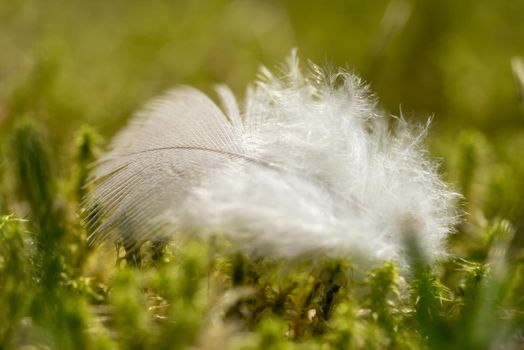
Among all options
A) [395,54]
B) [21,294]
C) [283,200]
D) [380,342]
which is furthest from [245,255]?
[395,54]

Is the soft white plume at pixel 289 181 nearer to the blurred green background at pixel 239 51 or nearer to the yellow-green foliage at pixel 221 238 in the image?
A: the yellow-green foliage at pixel 221 238

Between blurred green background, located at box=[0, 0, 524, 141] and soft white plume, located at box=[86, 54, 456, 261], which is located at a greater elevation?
blurred green background, located at box=[0, 0, 524, 141]

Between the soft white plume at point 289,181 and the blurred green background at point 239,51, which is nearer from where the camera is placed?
the soft white plume at point 289,181

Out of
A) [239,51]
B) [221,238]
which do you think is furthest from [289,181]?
[239,51]

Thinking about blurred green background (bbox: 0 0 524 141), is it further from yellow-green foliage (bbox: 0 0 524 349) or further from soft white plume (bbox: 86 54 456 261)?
soft white plume (bbox: 86 54 456 261)

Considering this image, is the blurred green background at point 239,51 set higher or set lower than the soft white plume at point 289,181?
higher

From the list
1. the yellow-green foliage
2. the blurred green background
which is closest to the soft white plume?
the yellow-green foliage

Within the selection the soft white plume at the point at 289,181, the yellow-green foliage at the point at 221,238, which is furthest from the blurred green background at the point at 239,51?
the soft white plume at the point at 289,181
